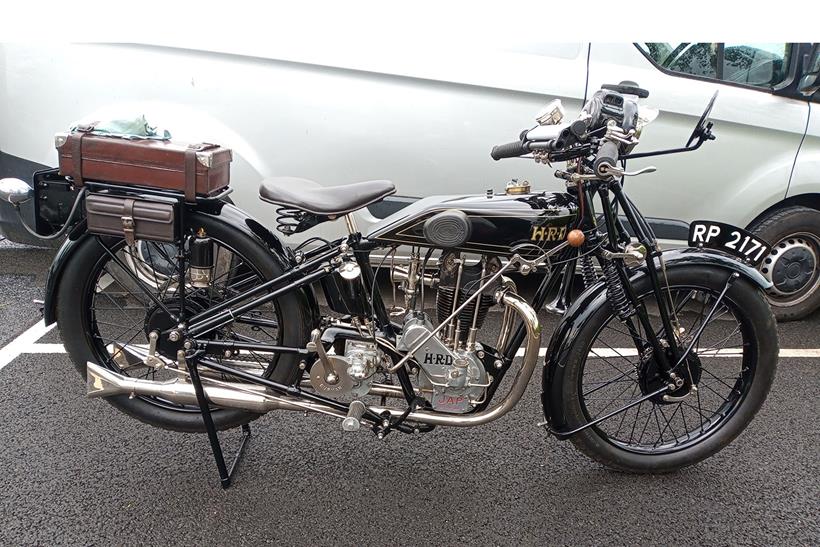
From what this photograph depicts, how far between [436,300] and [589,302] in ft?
1.69

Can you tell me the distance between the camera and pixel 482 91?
A: 3.09m

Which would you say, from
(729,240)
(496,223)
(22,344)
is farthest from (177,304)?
(729,240)

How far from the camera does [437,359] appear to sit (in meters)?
2.03

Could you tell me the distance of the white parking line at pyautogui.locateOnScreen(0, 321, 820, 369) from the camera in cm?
297

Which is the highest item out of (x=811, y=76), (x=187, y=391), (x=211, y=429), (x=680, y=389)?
(x=811, y=76)

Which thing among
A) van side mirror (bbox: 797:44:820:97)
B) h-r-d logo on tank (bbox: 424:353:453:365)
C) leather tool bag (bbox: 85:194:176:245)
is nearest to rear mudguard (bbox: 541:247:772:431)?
h-r-d logo on tank (bbox: 424:353:453:365)

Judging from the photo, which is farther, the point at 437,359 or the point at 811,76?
the point at 811,76

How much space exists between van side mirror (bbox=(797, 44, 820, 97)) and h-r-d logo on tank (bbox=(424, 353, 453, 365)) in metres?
2.63

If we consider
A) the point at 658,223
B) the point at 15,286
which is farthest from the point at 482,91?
the point at 15,286

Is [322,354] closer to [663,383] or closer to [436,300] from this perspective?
[436,300]

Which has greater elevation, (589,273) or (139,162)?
(139,162)

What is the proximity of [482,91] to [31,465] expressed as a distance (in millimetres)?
2547

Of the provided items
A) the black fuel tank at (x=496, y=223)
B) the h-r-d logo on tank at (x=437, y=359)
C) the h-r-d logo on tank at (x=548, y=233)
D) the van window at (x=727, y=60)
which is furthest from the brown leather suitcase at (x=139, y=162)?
the van window at (x=727, y=60)

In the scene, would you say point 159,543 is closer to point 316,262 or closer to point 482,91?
point 316,262
